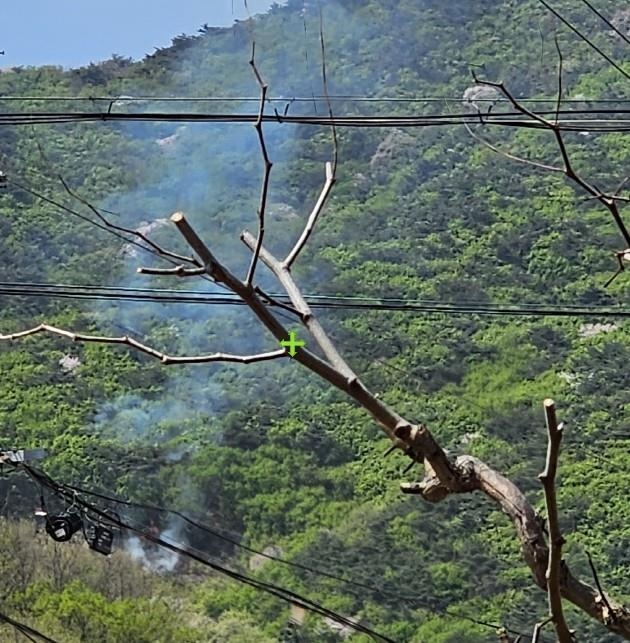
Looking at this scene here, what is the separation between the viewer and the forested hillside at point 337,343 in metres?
11.3

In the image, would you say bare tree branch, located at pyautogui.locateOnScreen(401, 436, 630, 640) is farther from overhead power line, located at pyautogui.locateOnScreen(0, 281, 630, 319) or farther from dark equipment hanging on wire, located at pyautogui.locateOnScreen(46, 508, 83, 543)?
dark equipment hanging on wire, located at pyautogui.locateOnScreen(46, 508, 83, 543)

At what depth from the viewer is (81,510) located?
5949 millimetres

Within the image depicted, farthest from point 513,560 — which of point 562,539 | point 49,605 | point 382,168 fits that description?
point 562,539

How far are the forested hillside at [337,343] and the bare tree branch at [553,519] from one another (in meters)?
7.57

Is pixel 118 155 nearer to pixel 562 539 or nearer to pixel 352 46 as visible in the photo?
pixel 352 46

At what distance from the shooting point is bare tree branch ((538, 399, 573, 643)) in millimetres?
1050

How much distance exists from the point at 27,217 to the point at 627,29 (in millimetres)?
6698

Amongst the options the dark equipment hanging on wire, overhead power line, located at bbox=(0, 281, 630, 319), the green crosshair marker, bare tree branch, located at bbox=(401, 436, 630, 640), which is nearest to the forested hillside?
overhead power line, located at bbox=(0, 281, 630, 319)

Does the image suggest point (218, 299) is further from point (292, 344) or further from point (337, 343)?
point (337, 343)

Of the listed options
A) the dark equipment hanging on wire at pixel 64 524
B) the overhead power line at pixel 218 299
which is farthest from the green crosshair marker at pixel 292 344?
the dark equipment hanging on wire at pixel 64 524

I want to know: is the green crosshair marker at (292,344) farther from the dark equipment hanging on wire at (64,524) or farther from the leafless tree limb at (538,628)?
the dark equipment hanging on wire at (64,524)

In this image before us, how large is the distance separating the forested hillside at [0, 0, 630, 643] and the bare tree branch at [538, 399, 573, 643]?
7570mm

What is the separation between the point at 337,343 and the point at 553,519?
861 centimetres

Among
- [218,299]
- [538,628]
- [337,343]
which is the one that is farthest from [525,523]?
[337,343]
